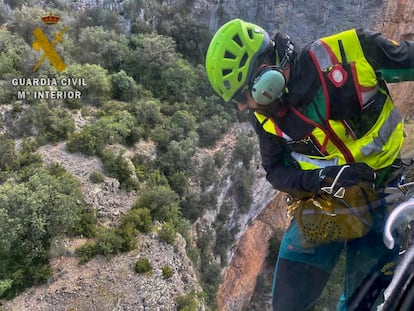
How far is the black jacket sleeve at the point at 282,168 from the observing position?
4.29 feet

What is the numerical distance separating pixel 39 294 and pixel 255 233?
142 inches

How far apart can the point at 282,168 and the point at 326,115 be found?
0.87ft

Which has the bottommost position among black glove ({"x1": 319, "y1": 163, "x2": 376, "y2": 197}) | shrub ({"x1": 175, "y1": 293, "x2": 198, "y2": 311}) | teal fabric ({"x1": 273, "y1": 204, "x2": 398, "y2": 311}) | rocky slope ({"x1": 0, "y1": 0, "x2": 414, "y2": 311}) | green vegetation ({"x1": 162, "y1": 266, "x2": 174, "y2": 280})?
shrub ({"x1": 175, "y1": 293, "x2": 198, "y2": 311})

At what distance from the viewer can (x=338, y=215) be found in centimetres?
118

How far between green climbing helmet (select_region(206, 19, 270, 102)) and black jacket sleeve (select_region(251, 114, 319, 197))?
0.68ft

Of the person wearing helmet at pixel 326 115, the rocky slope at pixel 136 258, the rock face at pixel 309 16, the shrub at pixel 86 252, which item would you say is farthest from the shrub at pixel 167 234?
the person wearing helmet at pixel 326 115

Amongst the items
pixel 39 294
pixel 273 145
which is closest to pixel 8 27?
pixel 39 294

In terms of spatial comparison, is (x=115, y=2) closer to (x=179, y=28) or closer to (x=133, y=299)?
(x=179, y=28)

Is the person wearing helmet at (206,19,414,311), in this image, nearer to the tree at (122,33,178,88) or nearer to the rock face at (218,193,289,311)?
the rock face at (218,193,289,311)

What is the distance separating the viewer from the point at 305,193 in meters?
1.31

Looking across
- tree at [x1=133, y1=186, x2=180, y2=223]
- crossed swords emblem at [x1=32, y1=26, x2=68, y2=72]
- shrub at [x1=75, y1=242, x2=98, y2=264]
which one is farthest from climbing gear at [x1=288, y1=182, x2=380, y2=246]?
crossed swords emblem at [x1=32, y1=26, x2=68, y2=72]

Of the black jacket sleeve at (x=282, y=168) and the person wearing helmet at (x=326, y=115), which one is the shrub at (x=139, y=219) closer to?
the black jacket sleeve at (x=282, y=168)

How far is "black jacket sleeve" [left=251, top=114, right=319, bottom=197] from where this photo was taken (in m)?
1.31

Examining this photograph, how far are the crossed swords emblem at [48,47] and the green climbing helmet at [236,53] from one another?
625 cm
